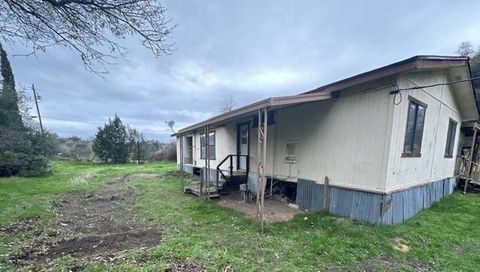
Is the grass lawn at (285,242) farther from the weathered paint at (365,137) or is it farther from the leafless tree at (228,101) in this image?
the leafless tree at (228,101)

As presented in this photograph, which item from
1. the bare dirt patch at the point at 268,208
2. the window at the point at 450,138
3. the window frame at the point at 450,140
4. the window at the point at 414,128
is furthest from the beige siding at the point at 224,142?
the window at the point at 450,138

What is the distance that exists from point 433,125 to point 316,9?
5.80m

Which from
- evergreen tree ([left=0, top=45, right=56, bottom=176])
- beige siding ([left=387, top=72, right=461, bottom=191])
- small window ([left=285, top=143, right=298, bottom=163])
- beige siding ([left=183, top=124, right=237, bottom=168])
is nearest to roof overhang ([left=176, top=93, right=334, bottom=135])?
beige siding ([left=387, top=72, right=461, bottom=191])

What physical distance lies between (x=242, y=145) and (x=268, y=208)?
4.08 meters

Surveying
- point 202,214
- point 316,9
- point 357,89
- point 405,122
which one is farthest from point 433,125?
point 202,214

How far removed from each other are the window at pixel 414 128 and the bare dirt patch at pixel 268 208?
3.44 metres

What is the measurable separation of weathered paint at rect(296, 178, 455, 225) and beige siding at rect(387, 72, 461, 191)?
0.33m

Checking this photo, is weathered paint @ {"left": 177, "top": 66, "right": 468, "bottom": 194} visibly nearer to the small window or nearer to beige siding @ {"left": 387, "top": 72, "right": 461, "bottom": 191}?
beige siding @ {"left": 387, "top": 72, "right": 461, "bottom": 191}

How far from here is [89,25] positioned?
13.8ft

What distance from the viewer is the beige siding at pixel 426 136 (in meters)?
5.76

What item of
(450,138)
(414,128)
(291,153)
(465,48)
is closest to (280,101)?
(291,153)

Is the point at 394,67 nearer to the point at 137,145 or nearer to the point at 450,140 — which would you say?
the point at 450,140

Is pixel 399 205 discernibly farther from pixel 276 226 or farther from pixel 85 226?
pixel 85 226

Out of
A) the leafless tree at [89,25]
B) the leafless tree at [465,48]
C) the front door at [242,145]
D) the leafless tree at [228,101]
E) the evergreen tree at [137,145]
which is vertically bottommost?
the evergreen tree at [137,145]
